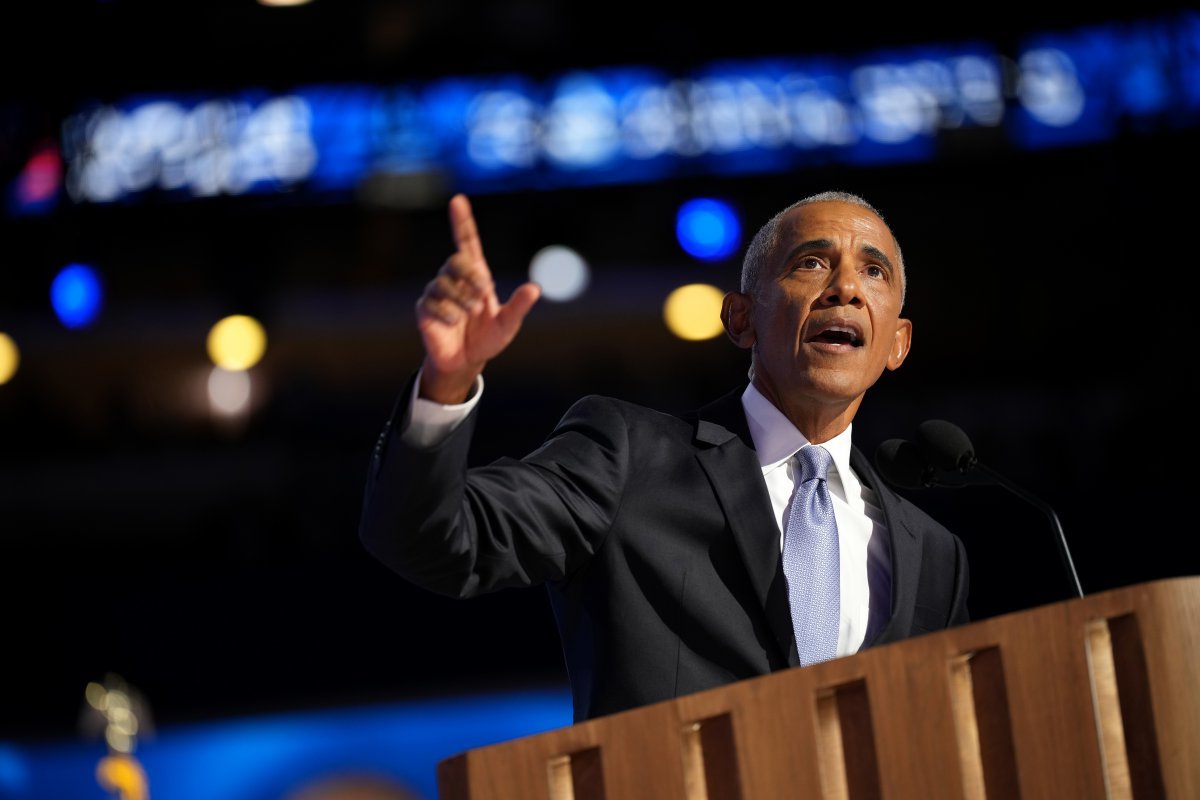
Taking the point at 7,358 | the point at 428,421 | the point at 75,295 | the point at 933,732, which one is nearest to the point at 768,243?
the point at 428,421

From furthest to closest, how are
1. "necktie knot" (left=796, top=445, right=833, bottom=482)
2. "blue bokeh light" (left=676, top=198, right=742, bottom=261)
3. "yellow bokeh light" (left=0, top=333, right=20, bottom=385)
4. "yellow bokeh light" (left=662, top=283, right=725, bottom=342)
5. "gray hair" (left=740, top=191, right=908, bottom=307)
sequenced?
"yellow bokeh light" (left=0, top=333, right=20, bottom=385) → "yellow bokeh light" (left=662, top=283, right=725, bottom=342) → "blue bokeh light" (left=676, top=198, right=742, bottom=261) → "gray hair" (left=740, top=191, right=908, bottom=307) → "necktie knot" (left=796, top=445, right=833, bottom=482)

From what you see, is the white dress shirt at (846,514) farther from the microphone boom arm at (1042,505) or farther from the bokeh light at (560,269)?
the bokeh light at (560,269)

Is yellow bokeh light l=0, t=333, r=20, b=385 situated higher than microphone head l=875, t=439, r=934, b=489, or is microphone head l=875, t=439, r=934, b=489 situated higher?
yellow bokeh light l=0, t=333, r=20, b=385

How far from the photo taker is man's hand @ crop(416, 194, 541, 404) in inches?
50.1

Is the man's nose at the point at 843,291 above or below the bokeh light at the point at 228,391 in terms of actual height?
below

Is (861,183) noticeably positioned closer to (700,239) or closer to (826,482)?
(700,239)

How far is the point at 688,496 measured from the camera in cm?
164

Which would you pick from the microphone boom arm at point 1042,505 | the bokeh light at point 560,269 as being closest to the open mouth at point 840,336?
the microphone boom arm at point 1042,505

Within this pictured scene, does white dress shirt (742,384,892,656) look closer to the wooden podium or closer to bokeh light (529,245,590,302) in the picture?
the wooden podium

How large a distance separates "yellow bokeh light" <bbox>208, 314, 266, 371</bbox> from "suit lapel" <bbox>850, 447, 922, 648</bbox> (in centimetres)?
594

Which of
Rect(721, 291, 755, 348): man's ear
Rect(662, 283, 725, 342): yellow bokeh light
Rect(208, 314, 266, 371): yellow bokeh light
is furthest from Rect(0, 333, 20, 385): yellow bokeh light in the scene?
Rect(721, 291, 755, 348): man's ear

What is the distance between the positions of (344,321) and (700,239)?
3.58m

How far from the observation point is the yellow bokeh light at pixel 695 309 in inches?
328

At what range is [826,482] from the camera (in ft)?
5.82
